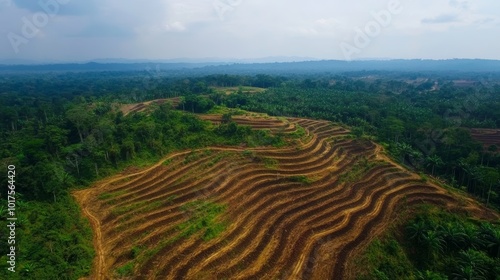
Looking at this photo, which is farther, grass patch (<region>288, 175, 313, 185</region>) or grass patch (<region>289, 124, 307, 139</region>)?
grass patch (<region>289, 124, 307, 139</region>)

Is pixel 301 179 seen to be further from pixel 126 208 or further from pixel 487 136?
pixel 487 136

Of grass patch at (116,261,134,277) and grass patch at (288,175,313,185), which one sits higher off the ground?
grass patch at (288,175,313,185)

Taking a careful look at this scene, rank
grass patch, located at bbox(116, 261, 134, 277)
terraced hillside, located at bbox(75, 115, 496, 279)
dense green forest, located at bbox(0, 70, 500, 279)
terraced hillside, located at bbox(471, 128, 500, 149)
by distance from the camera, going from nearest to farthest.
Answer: grass patch, located at bbox(116, 261, 134, 277), dense green forest, located at bbox(0, 70, 500, 279), terraced hillside, located at bbox(75, 115, 496, 279), terraced hillside, located at bbox(471, 128, 500, 149)

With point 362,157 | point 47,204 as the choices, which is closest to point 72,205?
point 47,204

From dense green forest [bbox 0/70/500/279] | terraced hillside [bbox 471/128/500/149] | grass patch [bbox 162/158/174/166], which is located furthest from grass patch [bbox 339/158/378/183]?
terraced hillside [bbox 471/128/500/149]

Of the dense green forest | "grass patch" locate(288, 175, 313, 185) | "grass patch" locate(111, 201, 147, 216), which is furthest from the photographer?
"grass patch" locate(288, 175, 313, 185)

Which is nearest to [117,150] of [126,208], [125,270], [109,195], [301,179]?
[109,195]

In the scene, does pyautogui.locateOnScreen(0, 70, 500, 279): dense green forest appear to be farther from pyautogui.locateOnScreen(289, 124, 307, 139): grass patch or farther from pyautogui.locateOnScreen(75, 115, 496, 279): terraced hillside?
pyautogui.locateOnScreen(289, 124, 307, 139): grass patch
